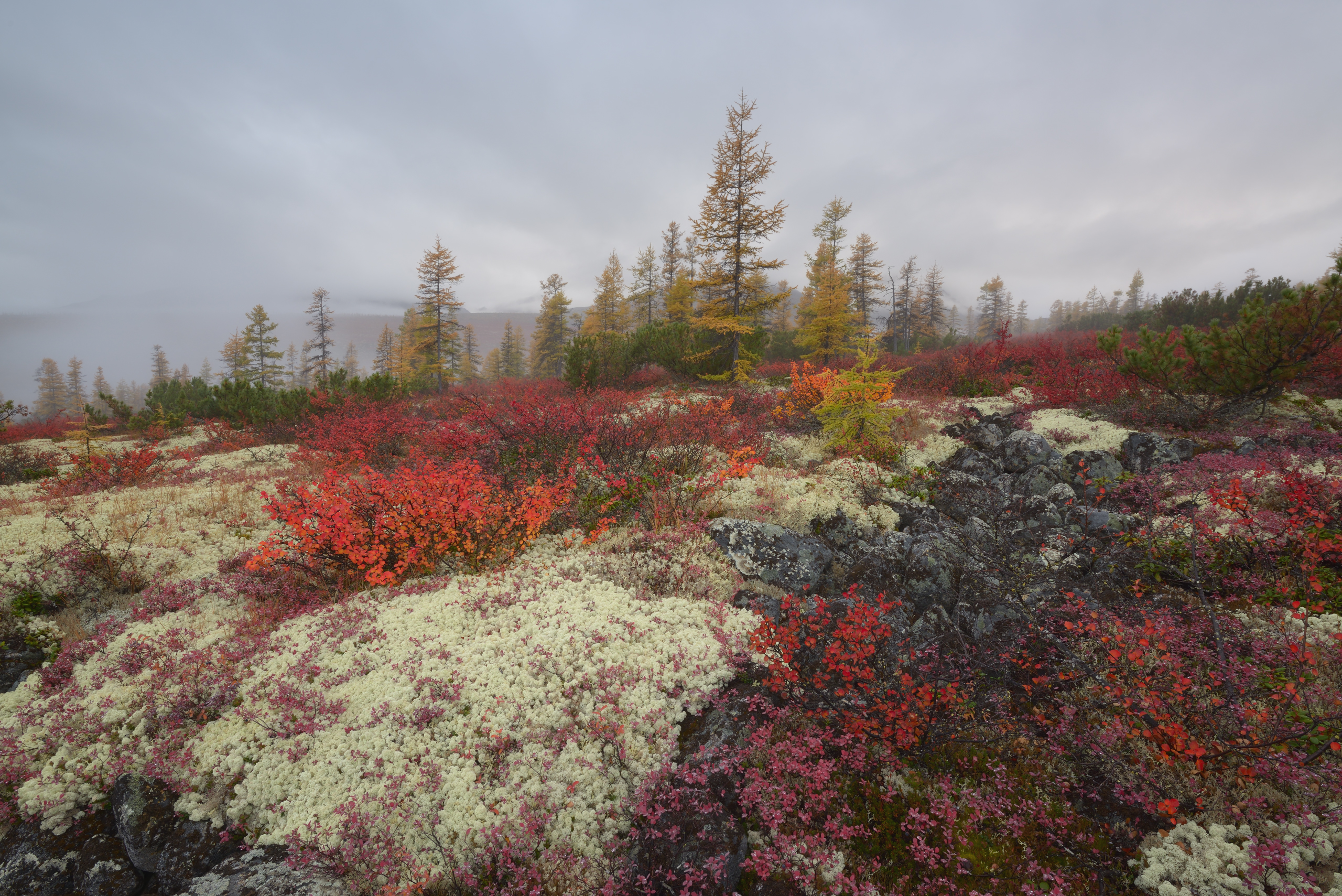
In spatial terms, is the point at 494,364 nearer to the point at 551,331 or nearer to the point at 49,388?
the point at 551,331

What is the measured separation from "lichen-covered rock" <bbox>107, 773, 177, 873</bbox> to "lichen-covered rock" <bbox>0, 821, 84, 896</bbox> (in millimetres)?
255

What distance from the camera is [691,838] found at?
355cm

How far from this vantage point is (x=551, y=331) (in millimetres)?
51406

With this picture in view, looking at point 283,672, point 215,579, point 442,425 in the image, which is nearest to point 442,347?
point 442,425

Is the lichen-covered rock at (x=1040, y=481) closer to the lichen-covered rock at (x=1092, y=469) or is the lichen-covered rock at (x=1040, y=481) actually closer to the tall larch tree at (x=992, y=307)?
the lichen-covered rock at (x=1092, y=469)

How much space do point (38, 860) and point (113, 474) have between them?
12.3m

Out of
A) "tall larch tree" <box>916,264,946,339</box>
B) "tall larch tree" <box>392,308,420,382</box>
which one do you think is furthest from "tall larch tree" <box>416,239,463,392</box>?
"tall larch tree" <box>916,264,946,339</box>

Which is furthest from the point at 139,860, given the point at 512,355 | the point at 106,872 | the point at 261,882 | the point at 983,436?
the point at 512,355

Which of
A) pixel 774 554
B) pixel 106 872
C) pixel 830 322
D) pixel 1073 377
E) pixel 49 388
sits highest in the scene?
pixel 830 322

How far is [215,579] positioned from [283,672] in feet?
10.4

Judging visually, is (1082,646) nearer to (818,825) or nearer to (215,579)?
(818,825)

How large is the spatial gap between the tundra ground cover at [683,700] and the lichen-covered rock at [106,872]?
0.45m

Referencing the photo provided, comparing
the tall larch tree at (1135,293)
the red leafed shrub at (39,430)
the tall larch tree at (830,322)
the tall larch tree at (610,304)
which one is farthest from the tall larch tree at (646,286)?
the tall larch tree at (1135,293)

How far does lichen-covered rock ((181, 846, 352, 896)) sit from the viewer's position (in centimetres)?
324
